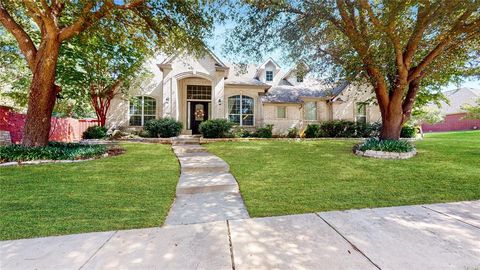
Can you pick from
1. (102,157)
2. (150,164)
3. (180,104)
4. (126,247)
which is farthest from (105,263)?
(180,104)

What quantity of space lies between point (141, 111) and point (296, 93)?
1210 centimetres

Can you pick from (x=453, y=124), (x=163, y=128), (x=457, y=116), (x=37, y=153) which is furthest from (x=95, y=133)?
(x=457, y=116)

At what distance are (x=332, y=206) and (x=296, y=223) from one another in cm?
103

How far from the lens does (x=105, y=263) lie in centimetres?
247

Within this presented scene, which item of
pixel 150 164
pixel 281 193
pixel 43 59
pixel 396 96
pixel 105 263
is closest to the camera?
pixel 105 263

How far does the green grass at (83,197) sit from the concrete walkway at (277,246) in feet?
1.18

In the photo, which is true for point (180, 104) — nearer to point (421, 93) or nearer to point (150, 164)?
point (150, 164)

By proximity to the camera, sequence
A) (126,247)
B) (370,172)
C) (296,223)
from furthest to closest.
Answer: (370,172) < (296,223) < (126,247)

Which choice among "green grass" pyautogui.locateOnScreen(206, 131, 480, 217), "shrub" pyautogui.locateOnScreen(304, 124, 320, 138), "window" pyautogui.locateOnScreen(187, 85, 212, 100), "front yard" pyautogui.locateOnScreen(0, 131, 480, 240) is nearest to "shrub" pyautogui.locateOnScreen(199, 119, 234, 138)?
"window" pyautogui.locateOnScreen(187, 85, 212, 100)

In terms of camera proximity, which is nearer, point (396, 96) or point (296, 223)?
point (296, 223)

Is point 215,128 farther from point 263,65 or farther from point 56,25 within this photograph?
point 263,65

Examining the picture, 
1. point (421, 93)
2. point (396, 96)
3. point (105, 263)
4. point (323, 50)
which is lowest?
point (105, 263)

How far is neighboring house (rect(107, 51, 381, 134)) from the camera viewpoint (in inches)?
604

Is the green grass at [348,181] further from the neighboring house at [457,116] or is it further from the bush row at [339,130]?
the neighboring house at [457,116]
